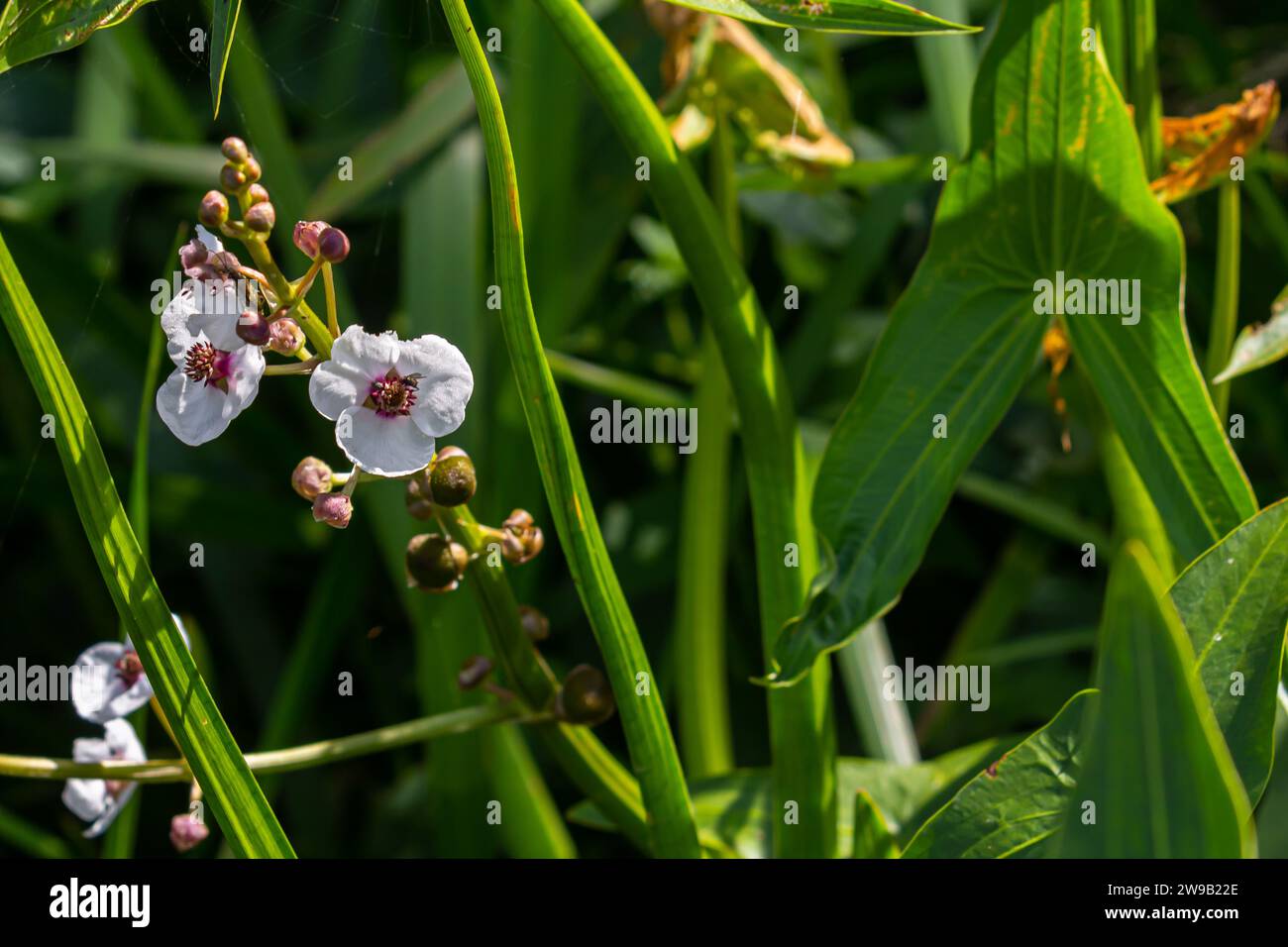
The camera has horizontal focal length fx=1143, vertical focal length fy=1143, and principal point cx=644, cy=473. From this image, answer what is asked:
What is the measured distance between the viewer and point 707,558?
656 mm

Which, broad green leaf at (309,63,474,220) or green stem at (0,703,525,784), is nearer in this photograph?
green stem at (0,703,525,784)

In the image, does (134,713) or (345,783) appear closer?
(134,713)

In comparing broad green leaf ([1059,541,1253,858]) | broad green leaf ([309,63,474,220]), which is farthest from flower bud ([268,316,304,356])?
broad green leaf ([309,63,474,220])

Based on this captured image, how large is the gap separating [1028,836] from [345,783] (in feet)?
2.28

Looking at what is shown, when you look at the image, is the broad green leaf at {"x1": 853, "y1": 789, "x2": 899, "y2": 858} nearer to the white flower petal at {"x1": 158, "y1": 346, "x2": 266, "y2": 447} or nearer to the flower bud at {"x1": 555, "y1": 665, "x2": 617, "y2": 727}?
the flower bud at {"x1": 555, "y1": 665, "x2": 617, "y2": 727}

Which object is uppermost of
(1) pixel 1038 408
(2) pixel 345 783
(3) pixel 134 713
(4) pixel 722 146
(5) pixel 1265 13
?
(5) pixel 1265 13

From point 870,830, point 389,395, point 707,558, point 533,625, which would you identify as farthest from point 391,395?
point 707,558

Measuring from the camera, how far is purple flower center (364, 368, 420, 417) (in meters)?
0.35

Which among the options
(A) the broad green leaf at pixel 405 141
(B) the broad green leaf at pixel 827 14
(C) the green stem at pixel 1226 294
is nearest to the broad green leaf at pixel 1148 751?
(B) the broad green leaf at pixel 827 14

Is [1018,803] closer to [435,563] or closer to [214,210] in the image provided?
[435,563]

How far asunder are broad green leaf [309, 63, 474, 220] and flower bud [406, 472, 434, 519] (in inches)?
19.6
